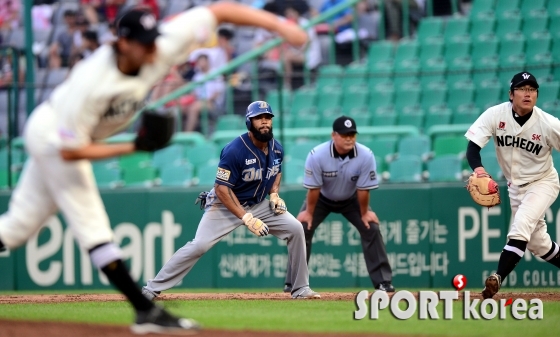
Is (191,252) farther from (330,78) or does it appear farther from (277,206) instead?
(330,78)

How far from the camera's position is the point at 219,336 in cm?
569

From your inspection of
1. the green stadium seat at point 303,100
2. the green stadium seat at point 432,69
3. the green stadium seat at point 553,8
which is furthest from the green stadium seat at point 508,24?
the green stadium seat at point 303,100

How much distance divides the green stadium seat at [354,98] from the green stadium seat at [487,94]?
1.87 metres

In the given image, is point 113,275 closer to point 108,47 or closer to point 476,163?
point 108,47

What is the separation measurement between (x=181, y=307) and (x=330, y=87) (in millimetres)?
7523

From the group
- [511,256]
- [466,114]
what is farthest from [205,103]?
[511,256]

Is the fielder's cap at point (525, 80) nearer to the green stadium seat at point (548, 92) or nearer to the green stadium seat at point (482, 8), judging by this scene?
the green stadium seat at point (548, 92)

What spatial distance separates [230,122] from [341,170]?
471 centimetres

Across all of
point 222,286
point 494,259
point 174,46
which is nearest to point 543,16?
point 494,259

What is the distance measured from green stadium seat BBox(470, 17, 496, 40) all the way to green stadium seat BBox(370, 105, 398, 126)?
2113mm

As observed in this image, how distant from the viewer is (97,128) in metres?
5.96

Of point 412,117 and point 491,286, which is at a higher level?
point 412,117

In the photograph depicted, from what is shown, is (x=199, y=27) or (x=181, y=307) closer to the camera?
(x=199, y=27)

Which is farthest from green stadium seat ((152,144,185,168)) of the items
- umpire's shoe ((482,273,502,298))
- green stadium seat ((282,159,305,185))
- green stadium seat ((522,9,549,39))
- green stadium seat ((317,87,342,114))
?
umpire's shoe ((482,273,502,298))
